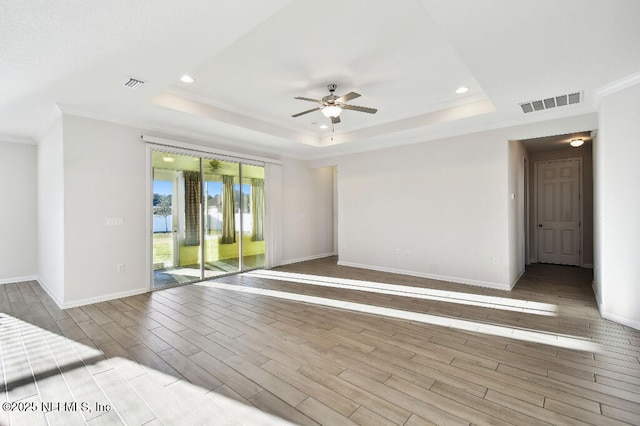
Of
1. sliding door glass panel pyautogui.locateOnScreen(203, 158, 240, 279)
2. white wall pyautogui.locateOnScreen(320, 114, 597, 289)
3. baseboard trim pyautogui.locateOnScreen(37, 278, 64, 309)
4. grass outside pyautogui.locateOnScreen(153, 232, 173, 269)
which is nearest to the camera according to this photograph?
baseboard trim pyautogui.locateOnScreen(37, 278, 64, 309)

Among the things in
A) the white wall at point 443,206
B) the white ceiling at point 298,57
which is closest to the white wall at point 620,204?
the white ceiling at point 298,57

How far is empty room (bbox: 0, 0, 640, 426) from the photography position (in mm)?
2105

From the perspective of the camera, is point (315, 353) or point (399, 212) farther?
point (399, 212)

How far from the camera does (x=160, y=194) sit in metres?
5.18

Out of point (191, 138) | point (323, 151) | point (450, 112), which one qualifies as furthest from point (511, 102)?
point (191, 138)

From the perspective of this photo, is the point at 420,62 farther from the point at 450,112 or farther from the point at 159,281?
the point at 159,281

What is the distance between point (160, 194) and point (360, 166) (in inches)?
161

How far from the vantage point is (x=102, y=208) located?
167 inches

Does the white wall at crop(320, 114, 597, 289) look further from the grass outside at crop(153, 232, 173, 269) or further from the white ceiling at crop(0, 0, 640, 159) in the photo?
the grass outside at crop(153, 232, 173, 269)

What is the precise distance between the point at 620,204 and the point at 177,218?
6613 mm

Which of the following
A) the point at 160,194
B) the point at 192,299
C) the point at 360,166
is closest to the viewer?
the point at 192,299

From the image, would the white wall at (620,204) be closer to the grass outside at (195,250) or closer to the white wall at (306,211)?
the white wall at (306,211)

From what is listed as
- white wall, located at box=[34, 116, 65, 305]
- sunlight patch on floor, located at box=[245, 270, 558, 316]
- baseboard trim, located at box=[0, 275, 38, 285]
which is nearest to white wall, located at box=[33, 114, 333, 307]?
white wall, located at box=[34, 116, 65, 305]

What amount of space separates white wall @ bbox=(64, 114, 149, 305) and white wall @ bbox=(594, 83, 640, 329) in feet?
20.9
